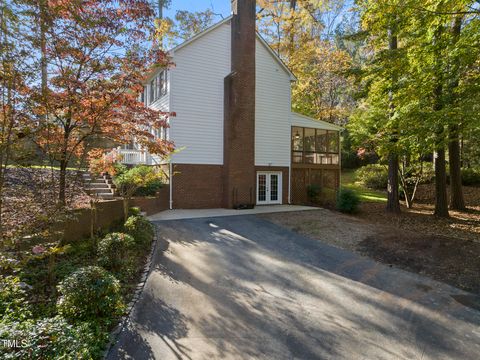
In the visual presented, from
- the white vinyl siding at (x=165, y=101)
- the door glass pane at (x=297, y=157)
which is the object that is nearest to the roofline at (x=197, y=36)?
the white vinyl siding at (x=165, y=101)

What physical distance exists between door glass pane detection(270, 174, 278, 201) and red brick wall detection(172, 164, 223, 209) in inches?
129

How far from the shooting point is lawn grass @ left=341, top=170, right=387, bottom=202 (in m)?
19.5

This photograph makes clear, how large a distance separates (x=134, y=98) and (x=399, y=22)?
8636 millimetres

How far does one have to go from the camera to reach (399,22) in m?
9.43

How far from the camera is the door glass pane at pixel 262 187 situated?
16.0 meters

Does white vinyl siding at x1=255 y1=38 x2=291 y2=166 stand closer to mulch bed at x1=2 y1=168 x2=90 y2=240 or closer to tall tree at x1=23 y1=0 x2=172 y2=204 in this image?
tall tree at x1=23 y1=0 x2=172 y2=204

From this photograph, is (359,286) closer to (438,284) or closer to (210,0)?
(438,284)

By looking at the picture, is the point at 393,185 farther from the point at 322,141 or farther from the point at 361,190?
the point at 361,190

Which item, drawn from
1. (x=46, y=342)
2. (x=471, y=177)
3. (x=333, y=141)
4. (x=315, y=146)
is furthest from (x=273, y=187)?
(x=471, y=177)

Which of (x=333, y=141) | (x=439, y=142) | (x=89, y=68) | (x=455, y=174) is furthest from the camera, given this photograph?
(x=333, y=141)

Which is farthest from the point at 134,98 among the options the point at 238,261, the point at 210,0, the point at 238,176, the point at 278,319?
the point at 210,0

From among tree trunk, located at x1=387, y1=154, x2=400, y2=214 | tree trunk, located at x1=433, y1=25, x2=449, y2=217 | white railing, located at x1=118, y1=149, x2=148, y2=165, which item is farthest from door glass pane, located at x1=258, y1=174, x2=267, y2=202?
tree trunk, located at x1=433, y1=25, x2=449, y2=217

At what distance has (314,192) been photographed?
17.0m

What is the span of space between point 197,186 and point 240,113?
13.5 feet
